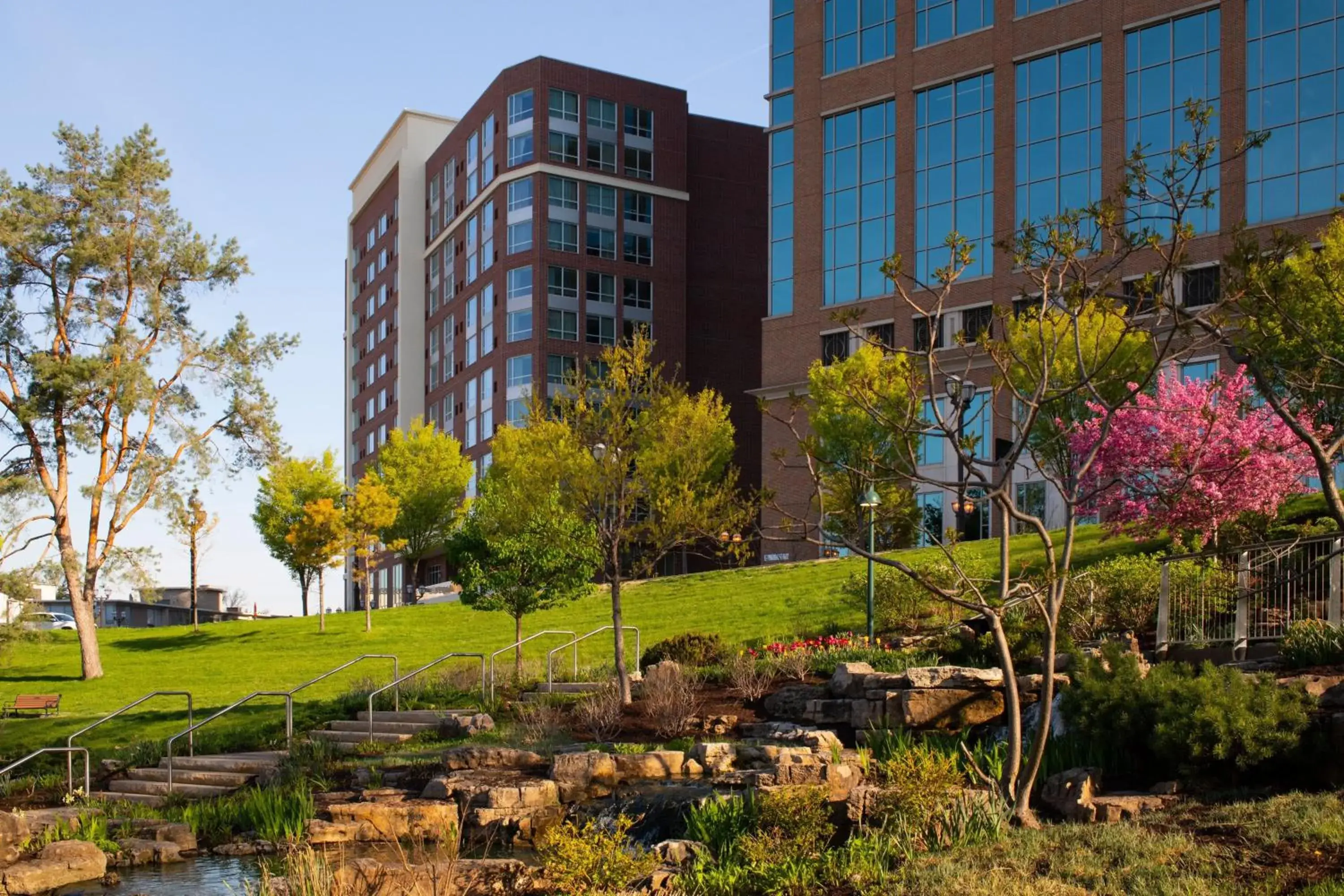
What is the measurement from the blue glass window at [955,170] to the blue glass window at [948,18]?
2.30 meters

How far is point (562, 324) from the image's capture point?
73750 millimetres

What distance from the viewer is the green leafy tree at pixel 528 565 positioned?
24938mm

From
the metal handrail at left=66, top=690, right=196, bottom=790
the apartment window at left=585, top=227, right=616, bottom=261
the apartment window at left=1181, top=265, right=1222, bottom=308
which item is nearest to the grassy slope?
the metal handrail at left=66, top=690, right=196, bottom=790

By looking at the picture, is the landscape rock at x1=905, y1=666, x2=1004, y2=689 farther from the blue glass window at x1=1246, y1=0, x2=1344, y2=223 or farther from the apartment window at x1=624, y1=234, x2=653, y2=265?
the apartment window at x1=624, y1=234, x2=653, y2=265

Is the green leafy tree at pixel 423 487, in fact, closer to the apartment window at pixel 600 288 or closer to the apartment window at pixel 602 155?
the apartment window at pixel 600 288

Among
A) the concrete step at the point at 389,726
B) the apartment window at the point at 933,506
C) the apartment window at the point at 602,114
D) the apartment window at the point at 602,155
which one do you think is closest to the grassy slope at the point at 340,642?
the concrete step at the point at 389,726

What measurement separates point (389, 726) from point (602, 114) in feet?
190

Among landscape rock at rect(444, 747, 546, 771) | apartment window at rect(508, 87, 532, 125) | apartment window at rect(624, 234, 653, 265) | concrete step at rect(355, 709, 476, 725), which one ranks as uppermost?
apartment window at rect(508, 87, 532, 125)

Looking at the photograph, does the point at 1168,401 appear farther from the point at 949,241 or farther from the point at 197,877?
the point at 197,877

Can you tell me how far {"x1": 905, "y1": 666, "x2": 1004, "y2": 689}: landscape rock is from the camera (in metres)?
17.7

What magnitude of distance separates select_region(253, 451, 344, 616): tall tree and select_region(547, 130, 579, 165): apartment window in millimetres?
23107

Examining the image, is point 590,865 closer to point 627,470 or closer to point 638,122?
point 627,470

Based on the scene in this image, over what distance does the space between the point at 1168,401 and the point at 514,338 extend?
48.4 metres

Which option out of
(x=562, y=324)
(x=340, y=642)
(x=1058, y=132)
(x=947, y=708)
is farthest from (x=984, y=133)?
(x=947, y=708)
